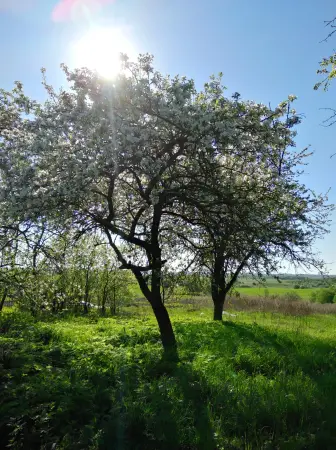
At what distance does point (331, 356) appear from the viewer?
11.9 m

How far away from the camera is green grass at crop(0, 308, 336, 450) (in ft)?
18.2

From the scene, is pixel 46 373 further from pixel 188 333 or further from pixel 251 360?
pixel 188 333

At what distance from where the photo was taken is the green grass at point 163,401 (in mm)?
5562

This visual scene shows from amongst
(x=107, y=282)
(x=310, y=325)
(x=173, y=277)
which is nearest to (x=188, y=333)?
(x=173, y=277)

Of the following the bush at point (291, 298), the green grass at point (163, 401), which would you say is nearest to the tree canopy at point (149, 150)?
the green grass at point (163, 401)

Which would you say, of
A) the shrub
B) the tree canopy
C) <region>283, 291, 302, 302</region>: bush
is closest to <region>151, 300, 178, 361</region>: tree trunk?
the tree canopy

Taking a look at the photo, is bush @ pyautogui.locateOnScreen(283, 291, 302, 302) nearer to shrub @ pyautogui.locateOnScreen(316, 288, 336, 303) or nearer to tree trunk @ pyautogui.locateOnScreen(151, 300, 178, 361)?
shrub @ pyautogui.locateOnScreen(316, 288, 336, 303)

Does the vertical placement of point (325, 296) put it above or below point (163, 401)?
above

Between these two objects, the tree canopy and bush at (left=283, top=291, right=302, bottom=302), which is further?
bush at (left=283, top=291, right=302, bottom=302)

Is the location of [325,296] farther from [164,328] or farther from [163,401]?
[163,401]

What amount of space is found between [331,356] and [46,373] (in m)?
9.78

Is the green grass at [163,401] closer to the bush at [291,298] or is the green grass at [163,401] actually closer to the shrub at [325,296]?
the bush at [291,298]

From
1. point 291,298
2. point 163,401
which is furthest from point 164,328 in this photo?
point 291,298

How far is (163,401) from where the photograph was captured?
21.9ft
